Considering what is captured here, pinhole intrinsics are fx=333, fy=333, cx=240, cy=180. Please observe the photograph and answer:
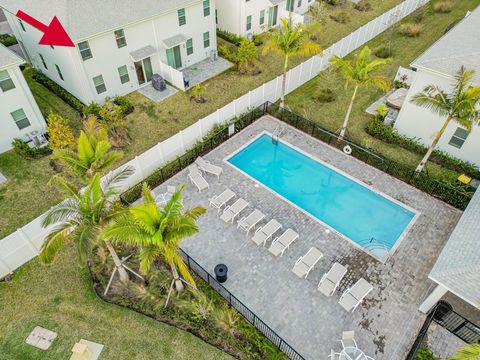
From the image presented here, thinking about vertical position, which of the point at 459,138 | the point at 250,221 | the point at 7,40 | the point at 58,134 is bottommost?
the point at 250,221

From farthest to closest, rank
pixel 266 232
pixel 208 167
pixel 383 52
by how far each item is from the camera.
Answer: pixel 383 52, pixel 208 167, pixel 266 232

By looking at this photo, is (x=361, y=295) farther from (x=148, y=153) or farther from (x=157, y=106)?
(x=157, y=106)

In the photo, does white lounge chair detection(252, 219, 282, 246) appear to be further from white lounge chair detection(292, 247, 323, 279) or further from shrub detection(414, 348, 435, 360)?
shrub detection(414, 348, 435, 360)

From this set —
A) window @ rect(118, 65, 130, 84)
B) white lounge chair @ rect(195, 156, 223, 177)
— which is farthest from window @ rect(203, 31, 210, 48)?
white lounge chair @ rect(195, 156, 223, 177)

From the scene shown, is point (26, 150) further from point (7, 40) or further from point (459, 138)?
point (459, 138)

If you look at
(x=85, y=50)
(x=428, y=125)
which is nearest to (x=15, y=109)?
(x=85, y=50)

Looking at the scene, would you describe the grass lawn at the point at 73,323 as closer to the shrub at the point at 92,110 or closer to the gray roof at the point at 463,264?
the gray roof at the point at 463,264
